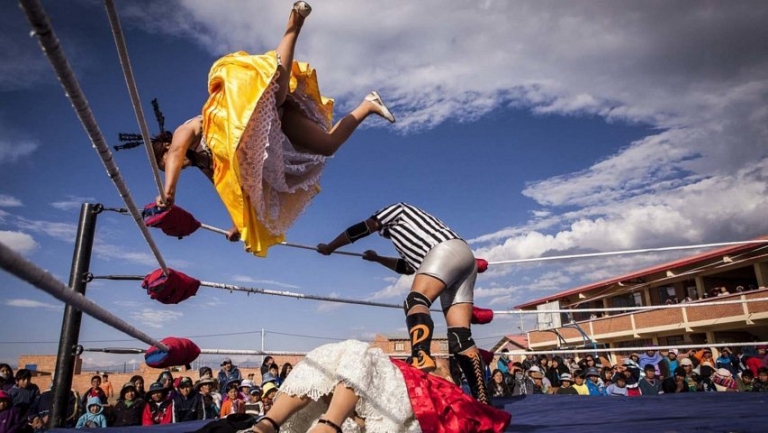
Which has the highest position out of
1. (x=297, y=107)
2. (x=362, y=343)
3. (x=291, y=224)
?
(x=297, y=107)

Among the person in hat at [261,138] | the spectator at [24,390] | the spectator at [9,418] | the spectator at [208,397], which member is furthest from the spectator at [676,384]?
the spectator at [24,390]

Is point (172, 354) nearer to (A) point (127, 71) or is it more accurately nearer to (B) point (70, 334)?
(B) point (70, 334)

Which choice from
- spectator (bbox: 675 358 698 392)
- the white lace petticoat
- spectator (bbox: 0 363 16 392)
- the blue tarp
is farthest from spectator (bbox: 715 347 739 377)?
spectator (bbox: 0 363 16 392)

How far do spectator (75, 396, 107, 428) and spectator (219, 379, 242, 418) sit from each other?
109cm

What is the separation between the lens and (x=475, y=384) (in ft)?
8.35

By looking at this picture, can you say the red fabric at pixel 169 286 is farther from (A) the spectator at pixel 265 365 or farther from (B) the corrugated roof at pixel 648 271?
(B) the corrugated roof at pixel 648 271

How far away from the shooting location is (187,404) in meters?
4.93

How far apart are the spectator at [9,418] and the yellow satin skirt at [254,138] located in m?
2.86

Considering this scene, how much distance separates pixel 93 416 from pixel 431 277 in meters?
3.53

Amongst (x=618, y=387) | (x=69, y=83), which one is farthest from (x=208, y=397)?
(x=69, y=83)

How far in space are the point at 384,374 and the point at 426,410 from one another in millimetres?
201

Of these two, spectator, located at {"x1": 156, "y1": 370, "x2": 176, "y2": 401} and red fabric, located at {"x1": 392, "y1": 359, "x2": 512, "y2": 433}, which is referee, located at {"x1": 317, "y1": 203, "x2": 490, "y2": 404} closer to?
red fabric, located at {"x1": 392, "y1": 359, "x2": 512, "y2": 433}

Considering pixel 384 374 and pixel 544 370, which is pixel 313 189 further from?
pixel 544 370

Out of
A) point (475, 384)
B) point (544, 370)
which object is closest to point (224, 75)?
point (475, 384)
